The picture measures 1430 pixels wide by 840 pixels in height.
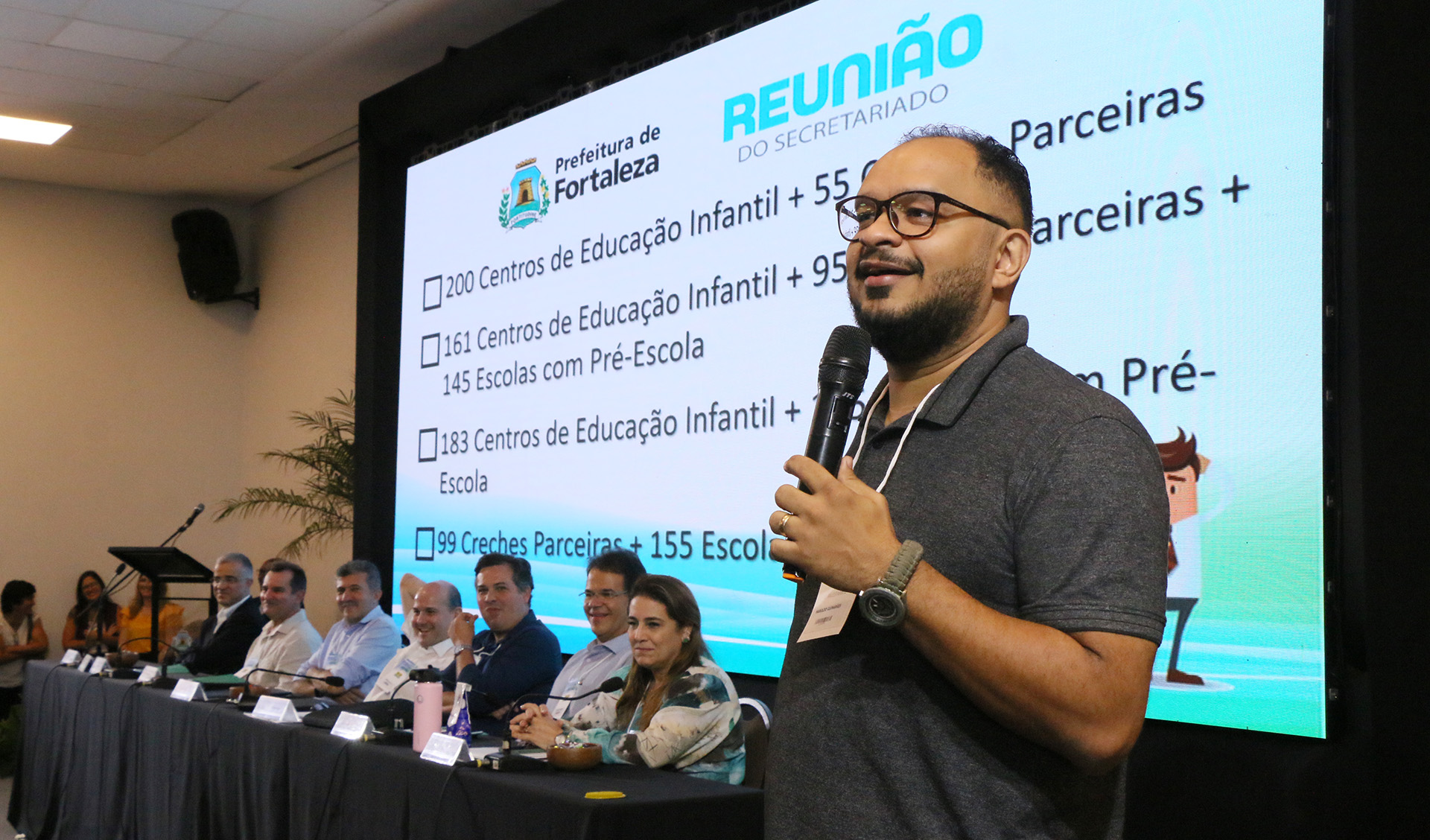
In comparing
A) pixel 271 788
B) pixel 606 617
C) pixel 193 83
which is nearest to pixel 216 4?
pixel 193 83

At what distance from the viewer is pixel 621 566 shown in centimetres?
362

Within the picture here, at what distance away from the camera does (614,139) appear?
14.6ft

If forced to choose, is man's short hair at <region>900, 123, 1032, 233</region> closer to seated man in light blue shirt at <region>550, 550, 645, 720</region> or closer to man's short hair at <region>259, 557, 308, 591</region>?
seated man in light blue shirt at <region>550, 550, 645, 720</region>

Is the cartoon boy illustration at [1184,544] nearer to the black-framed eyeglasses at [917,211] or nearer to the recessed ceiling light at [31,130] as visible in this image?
the black-framed eyeglasses at [917,211]

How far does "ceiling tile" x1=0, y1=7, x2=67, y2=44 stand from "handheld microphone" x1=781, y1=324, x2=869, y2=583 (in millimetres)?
5570

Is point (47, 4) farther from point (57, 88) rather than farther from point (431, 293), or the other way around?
point (431, 293)

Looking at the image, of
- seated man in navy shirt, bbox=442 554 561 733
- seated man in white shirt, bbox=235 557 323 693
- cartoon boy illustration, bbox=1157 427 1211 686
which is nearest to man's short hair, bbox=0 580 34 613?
seated man in white shirt, bbox=235 557 323 693

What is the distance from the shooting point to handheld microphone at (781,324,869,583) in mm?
1116

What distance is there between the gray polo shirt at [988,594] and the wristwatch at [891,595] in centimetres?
10

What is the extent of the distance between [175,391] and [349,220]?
7.26 feet

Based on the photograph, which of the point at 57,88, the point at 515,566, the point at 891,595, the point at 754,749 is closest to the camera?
the point at 891,595

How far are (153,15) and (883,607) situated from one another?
566 centimetres

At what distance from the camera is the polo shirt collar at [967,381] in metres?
1.07

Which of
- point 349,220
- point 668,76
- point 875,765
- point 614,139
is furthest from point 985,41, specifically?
point 349,220
